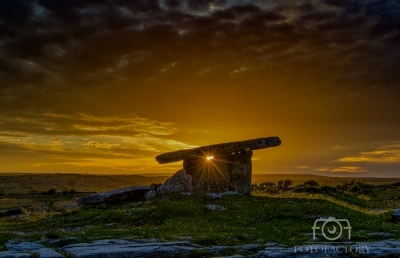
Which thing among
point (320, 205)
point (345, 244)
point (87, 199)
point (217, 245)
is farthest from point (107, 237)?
point (87, 199)

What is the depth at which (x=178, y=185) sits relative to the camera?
3102cm

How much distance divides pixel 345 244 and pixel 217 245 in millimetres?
4421

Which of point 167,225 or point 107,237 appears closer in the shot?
point 107,237

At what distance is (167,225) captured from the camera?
1941 centimetres

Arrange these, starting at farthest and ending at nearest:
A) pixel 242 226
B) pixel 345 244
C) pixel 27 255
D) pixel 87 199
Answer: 1. pixel 87 199
2. pixel 242 226
3. pixel 345 244
4. pixel 27 255

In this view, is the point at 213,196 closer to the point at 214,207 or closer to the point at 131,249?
the point at 214,207

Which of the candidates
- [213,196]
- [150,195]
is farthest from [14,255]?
[150,195]

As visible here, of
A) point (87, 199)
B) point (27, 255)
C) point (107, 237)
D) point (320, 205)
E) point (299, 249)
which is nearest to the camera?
point (27, 255)

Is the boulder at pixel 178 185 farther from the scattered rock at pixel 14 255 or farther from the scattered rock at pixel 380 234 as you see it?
the scattered rock at pixel 14 255

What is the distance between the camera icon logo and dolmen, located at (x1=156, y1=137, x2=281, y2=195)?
12.8 metres

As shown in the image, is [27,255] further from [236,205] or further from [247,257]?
[236,205]

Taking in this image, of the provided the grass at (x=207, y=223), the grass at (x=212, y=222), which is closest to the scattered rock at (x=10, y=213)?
the grass at (x=207, y=223)

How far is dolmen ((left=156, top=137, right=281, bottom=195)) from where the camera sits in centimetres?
3136

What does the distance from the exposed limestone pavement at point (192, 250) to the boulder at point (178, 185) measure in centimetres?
1630
